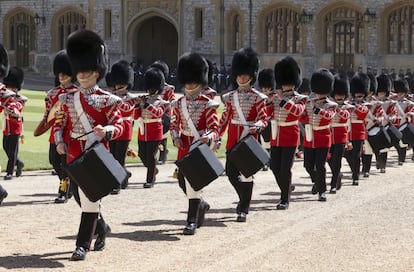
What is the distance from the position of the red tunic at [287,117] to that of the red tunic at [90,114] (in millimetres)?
2809

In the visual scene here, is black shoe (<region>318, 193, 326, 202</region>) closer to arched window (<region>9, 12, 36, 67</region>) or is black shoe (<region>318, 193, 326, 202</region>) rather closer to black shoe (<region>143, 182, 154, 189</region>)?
black shoe (<region>143, 182, 154, 189</region>)

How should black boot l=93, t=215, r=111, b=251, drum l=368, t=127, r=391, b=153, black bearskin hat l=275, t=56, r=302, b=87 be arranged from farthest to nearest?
drum l=368, t=127, r=391, b=153, black bearskin hat l=275, t=56, r=302, b=87, black boot l=93, t=215, r=111, b=251

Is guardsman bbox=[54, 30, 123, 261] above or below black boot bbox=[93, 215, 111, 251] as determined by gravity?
above

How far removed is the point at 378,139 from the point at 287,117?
3.69 m

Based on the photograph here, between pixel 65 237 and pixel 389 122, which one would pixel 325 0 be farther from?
pixel 65 237

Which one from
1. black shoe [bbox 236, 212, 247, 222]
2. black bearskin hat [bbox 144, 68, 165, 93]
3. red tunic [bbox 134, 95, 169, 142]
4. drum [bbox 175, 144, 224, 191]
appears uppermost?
black bearskin hat [bbox 144, 68, 165, 93]

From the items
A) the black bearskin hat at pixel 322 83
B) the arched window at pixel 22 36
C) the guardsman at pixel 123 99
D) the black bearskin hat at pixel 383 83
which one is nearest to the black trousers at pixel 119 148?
the guardsman at pixel 123 99

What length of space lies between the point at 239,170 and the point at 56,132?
2145mm

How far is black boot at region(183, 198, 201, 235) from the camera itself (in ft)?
27.6

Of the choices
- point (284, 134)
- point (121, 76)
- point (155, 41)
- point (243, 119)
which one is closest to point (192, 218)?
point (243, 119)

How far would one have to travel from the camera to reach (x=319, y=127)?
426 inches

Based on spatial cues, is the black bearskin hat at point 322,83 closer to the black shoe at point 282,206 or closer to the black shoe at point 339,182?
the black shoe at point 339,182

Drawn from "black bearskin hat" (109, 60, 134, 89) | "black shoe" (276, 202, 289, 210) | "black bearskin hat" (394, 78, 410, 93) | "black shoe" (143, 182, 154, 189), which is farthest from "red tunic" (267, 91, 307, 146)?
"black bearskin hat" (394, 78, 410, 93)

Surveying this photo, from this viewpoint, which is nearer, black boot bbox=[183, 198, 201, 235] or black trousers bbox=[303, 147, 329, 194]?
black boot bbox=[183, 198, 201, 235]
